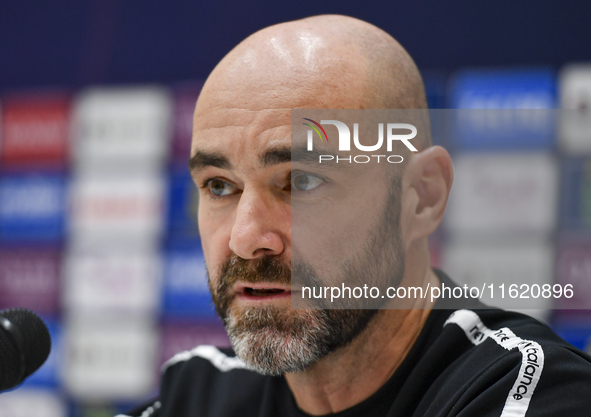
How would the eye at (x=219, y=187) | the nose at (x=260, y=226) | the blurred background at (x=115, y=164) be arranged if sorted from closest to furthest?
1. the nose at (x=260, y=226)
2. the eye at (x=219, y=187)
3. the blurred background at (x=115, y=164)

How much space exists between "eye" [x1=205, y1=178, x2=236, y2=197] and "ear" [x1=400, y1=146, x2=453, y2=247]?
28 centimetres

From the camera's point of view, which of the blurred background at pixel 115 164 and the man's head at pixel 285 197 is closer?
the man's head at pixel 285 197

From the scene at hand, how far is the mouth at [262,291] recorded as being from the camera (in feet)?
2.91

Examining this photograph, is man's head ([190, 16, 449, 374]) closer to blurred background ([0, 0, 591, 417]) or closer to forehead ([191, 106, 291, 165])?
forehead ([191, 106, 291, 165])

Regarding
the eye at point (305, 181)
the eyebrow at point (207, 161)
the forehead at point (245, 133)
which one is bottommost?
the eye at point (305, 181)

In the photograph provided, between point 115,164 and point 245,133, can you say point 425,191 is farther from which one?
point 115,164

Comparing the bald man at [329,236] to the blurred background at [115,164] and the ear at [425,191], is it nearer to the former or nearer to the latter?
the ear at [425,191]

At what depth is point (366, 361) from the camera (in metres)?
0.97

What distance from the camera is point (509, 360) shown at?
776mm

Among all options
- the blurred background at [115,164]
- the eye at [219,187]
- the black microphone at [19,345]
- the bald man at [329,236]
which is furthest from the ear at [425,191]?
the blurred background at [115,164]

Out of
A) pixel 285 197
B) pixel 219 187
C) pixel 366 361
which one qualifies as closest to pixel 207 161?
pixel 219 187

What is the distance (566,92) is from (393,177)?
4.71 feet

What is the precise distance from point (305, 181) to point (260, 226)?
0.10 metres

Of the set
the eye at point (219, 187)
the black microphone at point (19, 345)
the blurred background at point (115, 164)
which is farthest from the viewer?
the blurred background at point (115, 164)
